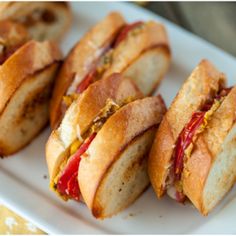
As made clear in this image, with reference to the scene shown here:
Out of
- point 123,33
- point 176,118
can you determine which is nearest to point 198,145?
point 176,118

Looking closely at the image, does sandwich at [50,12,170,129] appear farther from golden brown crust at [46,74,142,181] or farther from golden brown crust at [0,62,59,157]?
golden brown crust at [46,74,142,181]

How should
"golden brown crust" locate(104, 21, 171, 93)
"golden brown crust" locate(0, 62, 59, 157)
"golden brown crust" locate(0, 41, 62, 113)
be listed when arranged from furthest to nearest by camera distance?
"golden brown crust" locate(104, 21, 171, 93)
"golden brown crust" locate(0, 62, 59, 157)
"golden brown crust" locate(0, 41, 62, 113)

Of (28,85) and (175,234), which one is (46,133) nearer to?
(28,85)

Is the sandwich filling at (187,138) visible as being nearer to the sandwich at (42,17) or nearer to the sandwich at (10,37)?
the sandwich at (10,37)

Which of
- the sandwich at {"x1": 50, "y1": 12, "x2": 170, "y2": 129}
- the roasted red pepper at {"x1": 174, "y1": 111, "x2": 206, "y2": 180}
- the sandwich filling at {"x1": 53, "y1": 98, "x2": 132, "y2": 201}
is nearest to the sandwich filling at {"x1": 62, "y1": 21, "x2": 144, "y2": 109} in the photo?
the sandwich at {"x1": 50, "y1": 12, "x2": 170, "y2": 129}

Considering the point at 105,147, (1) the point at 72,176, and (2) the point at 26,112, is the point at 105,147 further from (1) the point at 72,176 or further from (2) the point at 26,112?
(2) the point at 26,112

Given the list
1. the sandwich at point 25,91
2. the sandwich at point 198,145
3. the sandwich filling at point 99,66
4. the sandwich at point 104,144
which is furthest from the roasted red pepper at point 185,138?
the sandwich at point 25,91
